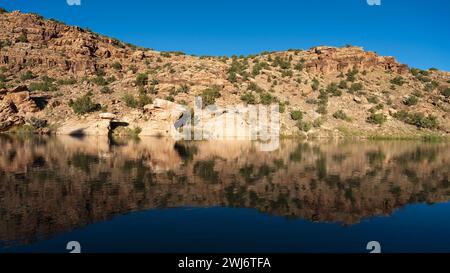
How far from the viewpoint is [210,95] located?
58.0 m

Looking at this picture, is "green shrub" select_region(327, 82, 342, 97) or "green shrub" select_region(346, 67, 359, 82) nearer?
"green shrub" select_region(327, 82, 342, 97)

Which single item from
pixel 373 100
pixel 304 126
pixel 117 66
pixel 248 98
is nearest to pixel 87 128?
pixel 117 66

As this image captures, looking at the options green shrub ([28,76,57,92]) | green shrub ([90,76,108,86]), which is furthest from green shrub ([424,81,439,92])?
green shrub ([28,76,57,92])

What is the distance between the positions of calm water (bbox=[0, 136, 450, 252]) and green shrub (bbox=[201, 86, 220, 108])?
34.1 m

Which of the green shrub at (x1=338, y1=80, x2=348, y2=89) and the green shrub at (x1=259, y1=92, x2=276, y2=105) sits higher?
the green shrub at (x1=338, y1=80, x2=348, y2=89)

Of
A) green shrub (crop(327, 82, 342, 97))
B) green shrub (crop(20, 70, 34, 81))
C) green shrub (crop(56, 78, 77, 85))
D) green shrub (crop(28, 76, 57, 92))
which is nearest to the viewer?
green shrub (crop(28, 76, 57, 92))

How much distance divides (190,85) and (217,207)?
164ft

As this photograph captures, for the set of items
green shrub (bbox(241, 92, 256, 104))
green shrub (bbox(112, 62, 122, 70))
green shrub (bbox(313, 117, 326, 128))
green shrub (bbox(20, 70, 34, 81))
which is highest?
green shrub (bbox(112, 62, 122, 70))

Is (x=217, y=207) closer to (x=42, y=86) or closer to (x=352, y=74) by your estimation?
(x=42, y=86)

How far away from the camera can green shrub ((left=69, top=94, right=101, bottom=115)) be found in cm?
5544

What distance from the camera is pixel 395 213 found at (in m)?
13.2

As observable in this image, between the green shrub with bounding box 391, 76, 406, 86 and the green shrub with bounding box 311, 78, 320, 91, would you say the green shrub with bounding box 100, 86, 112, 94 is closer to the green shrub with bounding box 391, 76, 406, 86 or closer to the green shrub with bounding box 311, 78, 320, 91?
the green shrub with bounding box 311, 78, 320, 91

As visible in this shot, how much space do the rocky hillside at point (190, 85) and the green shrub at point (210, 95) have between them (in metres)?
0.17
